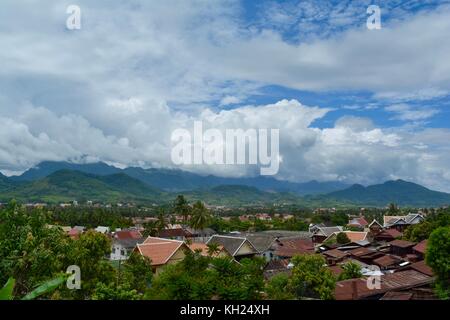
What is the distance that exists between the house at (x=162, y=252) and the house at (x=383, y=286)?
1340 cm

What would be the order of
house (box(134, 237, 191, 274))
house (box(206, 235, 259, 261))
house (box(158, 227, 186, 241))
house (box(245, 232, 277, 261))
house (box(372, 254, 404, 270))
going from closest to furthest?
house (box(134, 237, 191, 274)) < house (box(372, 254, 404, 270)) < house (box(206, 235, 259, 261)) < house (box(245, 232, 277, 261)) < house (box(158, 227, 186, 241))

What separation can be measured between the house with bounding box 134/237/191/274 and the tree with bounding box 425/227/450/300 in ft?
56.6

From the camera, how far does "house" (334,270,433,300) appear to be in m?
22.1

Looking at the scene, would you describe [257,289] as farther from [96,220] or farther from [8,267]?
[96,220]

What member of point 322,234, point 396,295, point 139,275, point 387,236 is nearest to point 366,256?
point 396,295

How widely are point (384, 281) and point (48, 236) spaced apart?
1985cm

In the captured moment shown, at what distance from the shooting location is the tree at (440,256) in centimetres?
2255

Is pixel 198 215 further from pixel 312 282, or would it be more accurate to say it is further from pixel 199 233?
pixel 312 282

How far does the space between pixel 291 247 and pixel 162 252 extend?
67.1ft

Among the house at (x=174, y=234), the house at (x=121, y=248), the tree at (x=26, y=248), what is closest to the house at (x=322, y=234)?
the house at (x=174, y=234)

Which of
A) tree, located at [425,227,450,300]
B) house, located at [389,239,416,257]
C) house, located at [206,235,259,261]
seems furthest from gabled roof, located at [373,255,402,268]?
house, located at [206,235,259,261]

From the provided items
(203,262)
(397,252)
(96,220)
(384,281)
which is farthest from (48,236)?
(96,220)

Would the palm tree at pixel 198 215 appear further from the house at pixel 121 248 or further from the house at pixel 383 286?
the house at pixel 383 286

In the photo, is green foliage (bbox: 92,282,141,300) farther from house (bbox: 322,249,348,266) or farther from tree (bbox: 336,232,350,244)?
tree (bbox: 336,232,350,244)
